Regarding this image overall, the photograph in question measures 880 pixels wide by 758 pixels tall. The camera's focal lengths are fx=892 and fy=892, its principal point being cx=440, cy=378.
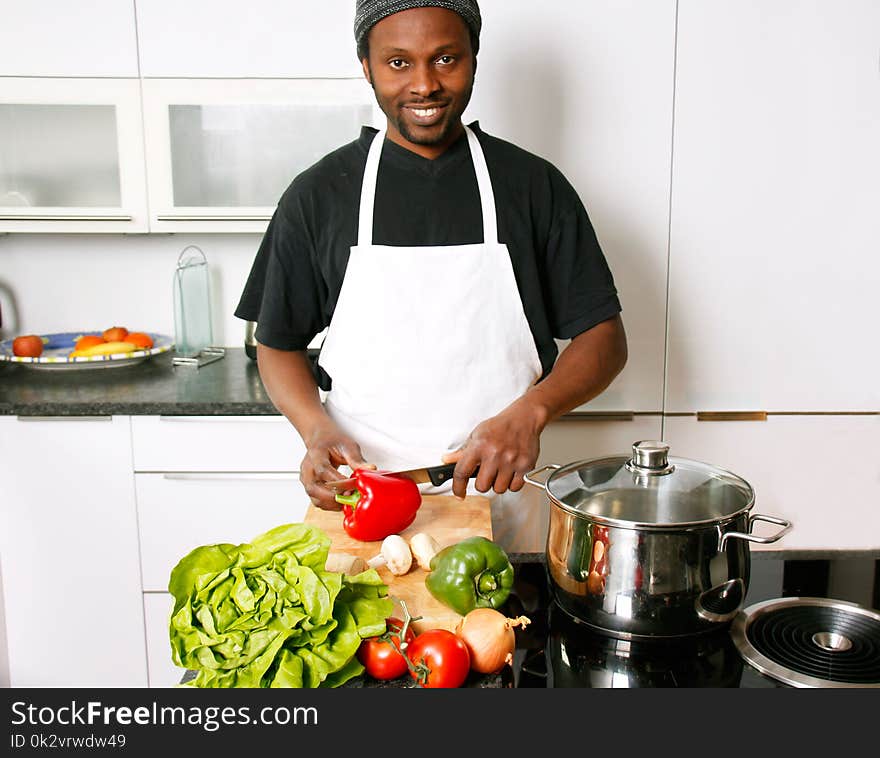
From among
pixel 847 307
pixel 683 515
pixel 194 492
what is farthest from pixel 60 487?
pixel 847 307

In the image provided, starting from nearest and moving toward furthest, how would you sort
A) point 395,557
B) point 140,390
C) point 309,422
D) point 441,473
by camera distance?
point 395,557 → point 441,473 → point 309,422 → point 140,390

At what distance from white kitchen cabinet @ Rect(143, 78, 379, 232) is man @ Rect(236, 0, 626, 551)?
0.74 meters

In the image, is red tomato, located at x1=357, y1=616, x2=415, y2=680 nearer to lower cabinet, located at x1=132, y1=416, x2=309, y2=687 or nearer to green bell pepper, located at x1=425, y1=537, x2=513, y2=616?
green bell pepper, located at x1=425, y1=537, x2=513, y2=616

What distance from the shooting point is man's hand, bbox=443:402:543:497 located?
4.27 ft

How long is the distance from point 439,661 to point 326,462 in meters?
0.53

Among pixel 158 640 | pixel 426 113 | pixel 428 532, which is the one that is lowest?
pixel 158 640

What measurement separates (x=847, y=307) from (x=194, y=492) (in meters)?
1.63

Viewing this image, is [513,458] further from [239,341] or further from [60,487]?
[239,341]

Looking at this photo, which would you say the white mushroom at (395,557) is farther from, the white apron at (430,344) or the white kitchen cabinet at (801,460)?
the white kitchen cabinet at (801,460)

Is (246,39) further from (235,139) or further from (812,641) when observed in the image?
(812,641)

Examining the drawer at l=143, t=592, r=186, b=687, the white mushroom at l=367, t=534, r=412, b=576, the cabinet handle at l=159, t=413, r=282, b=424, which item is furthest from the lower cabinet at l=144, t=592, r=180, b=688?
the white mushroom at l=367, t=534, r=412, b=576

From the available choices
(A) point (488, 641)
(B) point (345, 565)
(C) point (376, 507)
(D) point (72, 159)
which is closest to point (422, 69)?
(C) point (376, 507)

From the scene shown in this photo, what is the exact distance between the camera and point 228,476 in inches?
86.2

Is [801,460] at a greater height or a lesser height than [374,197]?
lesser
